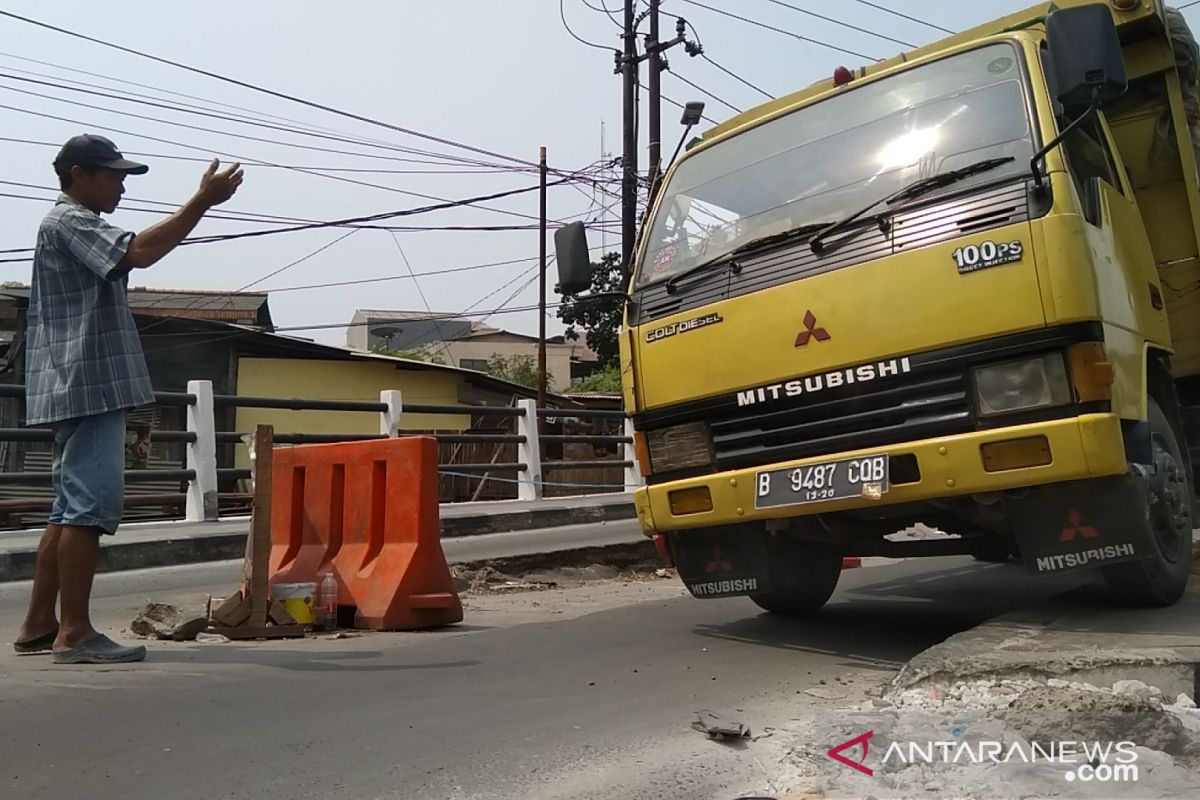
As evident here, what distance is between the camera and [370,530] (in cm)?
534

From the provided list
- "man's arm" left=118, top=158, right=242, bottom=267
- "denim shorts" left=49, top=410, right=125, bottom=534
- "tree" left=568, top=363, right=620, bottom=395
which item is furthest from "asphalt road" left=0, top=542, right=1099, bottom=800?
"tree" left=568, top=363, right=620, bottom=395

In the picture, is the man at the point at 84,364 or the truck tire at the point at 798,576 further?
the truck tire at the point at 798,576

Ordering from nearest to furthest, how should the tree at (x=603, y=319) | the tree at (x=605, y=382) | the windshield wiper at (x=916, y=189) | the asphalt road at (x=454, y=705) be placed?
the asphalt road at (x=454, y=705) → the windshield wiper at (x=916, y=189) → the tree at (x=603, y=319) → the tree at (x=605, y=382)

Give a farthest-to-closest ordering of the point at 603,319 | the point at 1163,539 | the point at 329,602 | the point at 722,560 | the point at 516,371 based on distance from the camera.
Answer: the point at 516,371 < the point at 603,319 < the point at 329,602 < the point at 722,560 < the point at 1163,539

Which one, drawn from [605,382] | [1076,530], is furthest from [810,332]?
[605,382]

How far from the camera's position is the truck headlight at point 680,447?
4.66 m

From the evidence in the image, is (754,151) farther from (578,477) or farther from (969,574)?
(578,477)

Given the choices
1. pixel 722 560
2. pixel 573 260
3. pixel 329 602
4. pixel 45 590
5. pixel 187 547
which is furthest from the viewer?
pixel 187 547

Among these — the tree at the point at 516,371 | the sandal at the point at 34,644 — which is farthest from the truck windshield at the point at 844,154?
the tree at the point at 516,371

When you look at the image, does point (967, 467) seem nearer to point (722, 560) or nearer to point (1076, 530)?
point (1076, 530)

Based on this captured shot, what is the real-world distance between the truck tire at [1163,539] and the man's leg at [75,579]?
13.1ft

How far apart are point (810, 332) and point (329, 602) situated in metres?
2.66

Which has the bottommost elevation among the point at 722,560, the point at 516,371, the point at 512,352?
the point at 722,560

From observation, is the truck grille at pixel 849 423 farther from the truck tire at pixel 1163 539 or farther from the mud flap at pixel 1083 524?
the truck tire at pixel 1163 539
